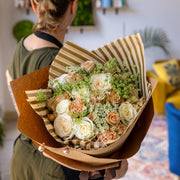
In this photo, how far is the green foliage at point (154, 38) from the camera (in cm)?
546

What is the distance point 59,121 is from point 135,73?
32cm

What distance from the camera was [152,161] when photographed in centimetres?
356

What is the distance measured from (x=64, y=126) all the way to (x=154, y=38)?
16.3 feet

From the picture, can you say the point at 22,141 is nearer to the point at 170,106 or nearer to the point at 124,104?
the point at 124,104

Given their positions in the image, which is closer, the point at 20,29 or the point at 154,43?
the point at 20,29

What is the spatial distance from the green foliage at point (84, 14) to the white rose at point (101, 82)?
4.43 m

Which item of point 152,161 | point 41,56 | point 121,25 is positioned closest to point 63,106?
point 41,56

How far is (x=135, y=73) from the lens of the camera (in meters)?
0.95

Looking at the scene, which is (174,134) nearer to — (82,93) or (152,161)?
Answer: (152,161)

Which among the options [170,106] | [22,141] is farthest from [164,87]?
[22,141]

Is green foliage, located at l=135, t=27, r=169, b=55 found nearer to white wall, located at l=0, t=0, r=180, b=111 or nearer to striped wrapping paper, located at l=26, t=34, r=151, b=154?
white wall, located at l=0, t=0, r=180, b=111

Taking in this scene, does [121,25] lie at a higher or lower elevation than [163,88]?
higher

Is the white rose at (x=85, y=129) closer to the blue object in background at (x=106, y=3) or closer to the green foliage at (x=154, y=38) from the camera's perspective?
the blue object in background at (x=106, y=3)

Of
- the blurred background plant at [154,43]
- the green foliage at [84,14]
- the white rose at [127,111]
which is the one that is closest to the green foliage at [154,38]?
the blurred background plant at [154,43]
